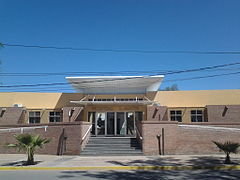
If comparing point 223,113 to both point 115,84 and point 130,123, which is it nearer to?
point 130,123

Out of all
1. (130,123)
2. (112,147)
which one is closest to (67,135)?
(112,147)

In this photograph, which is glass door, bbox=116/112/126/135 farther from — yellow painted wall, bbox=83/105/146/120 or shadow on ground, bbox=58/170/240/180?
shadow on ground, bbox=58/170/240/180

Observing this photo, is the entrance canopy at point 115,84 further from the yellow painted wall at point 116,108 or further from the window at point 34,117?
the window at point 34,117

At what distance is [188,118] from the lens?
24.2m

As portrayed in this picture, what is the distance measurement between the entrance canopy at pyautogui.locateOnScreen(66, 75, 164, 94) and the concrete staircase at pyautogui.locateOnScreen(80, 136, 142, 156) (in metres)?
6.24

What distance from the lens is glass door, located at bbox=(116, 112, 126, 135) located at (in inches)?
922

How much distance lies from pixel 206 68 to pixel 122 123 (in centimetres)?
977

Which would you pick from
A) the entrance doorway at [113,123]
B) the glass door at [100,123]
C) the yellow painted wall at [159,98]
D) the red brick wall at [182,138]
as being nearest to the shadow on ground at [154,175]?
the red brick wall at [182,138]

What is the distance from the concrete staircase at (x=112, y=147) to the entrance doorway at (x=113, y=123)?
190 inches

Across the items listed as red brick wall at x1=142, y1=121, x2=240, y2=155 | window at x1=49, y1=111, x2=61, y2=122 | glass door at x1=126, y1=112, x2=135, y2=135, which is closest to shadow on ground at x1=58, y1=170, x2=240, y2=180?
red brick wall at x1=142, y1=121, x2=240, y2=155

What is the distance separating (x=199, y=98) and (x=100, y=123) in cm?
1046

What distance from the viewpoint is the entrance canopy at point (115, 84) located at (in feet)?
74.0

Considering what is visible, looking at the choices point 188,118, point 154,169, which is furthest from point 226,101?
point 154,169

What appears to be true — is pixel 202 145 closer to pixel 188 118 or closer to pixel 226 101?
pixel 188 118
